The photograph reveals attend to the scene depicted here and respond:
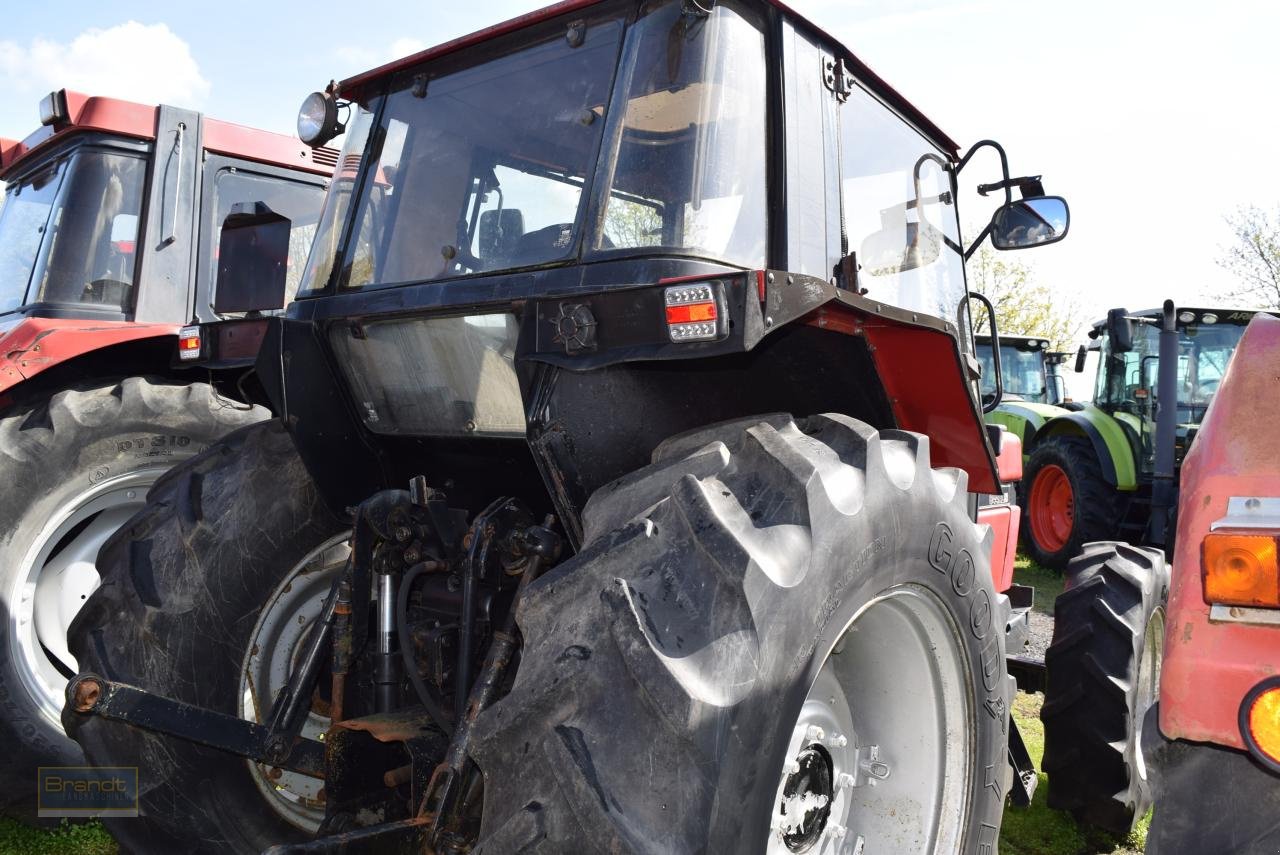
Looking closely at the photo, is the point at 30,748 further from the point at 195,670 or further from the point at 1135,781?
the point at 1135,781

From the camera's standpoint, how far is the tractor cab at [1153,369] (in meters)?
8.68

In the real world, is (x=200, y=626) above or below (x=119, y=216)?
below

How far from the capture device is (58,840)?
3455 millimetres

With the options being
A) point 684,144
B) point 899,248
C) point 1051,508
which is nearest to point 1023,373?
point 1051,508

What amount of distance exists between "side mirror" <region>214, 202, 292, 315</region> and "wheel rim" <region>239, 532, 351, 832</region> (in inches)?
29.8

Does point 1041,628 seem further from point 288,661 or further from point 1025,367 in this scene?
point 1025,367

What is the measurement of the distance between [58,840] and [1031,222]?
405 cm

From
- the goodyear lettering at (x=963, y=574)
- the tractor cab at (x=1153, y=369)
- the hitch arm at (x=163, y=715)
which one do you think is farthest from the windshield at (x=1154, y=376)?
the hitch arm at (x=163, y=715)

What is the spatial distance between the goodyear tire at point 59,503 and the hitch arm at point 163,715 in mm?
1647

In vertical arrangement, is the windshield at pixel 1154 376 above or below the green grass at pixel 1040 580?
above

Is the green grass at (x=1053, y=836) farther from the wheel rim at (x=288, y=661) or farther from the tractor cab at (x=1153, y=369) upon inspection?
the tractor cab at (x=1153, y=369)

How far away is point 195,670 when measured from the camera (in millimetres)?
2625

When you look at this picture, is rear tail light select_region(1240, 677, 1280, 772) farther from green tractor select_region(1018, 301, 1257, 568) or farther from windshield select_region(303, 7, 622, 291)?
green tractor select_region(1018, 301, 1257, 568)

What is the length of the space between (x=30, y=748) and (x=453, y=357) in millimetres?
2539
